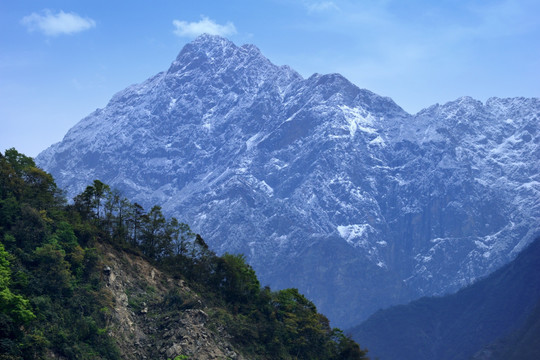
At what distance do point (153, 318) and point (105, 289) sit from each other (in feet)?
27.0

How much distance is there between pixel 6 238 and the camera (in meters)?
108

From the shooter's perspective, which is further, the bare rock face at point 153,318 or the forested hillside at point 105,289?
the bare rock face at point 153,318

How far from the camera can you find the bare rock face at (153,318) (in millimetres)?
108312

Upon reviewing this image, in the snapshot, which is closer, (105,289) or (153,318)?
(105,289)

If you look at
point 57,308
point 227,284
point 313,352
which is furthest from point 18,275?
point 313,352

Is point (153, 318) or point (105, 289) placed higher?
point (105, 289)

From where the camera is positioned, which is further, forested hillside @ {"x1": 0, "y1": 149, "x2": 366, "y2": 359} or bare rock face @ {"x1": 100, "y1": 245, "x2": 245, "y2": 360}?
bare rock face @ {"x1": 100, "y1": 245, "x2": 245, "y2": 360}

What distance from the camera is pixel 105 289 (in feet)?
369

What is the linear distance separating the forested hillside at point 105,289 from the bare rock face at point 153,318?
27 cm

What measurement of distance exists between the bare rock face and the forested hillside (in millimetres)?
273

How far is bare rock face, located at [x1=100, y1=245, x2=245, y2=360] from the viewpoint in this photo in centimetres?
10831

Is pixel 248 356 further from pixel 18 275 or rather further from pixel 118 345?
pixel 18 275

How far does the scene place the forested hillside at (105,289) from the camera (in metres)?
98.9

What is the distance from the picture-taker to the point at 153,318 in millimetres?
114938
